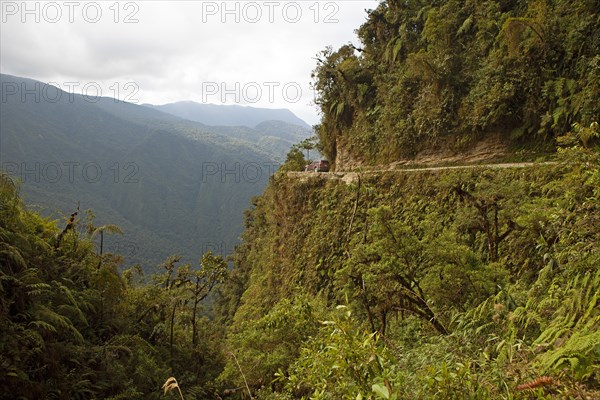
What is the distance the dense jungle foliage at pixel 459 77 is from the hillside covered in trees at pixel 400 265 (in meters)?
0.07

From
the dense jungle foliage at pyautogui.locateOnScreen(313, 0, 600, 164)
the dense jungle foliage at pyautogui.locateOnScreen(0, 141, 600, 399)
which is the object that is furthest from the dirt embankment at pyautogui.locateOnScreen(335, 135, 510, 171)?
the dense jungle foliage at pyautogui.locateOnScreen(0, 141, 600, 399)

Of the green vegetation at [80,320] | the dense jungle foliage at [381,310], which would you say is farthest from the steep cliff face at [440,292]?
the green vegetation at [80,320]

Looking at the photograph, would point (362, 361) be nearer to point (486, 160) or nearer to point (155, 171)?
point (486, 160)

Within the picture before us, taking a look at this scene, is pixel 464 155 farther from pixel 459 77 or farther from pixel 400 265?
pixel 400 265

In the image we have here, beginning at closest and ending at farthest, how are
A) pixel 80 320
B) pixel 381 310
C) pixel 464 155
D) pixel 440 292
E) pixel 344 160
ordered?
pixel 440 292 → pixel 381 310 → pixel 80 320 → pixel 464 155 → pixel 344 160

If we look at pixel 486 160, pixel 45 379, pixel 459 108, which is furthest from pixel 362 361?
pixel 459 108

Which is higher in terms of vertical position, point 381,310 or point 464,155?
point 464,155

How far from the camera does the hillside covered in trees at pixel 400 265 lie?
2.85m

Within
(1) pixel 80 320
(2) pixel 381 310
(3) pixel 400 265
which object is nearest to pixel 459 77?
(3) pixel 400 265

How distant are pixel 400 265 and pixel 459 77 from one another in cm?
1182

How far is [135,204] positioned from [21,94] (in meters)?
86.0

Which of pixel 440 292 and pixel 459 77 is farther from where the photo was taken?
pixel 459 77

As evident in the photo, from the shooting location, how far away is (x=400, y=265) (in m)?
6.16

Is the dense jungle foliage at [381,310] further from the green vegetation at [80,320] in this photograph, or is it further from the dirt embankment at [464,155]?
the dirt embankment at [464,155]
